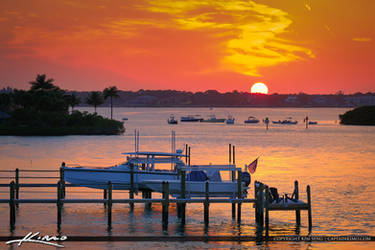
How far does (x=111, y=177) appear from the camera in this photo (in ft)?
121

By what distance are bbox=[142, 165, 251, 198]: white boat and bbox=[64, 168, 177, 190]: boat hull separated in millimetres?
1246

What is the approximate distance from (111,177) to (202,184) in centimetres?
663

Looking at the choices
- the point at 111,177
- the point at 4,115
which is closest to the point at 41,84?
the point at 4,115

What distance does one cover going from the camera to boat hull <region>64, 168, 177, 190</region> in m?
36.6

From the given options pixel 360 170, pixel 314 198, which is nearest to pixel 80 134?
pixel 360 170

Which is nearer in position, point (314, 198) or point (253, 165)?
point (253, 165)

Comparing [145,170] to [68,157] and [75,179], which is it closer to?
[75,179]

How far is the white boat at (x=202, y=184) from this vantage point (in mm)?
33406

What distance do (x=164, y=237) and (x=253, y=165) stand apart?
30.3 feet

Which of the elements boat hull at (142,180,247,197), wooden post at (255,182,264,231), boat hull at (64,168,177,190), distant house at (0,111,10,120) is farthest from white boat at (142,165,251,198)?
distant house at (0,111,10,120)

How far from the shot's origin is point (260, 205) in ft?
99.9

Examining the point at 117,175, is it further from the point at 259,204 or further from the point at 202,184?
the point at 259,204
